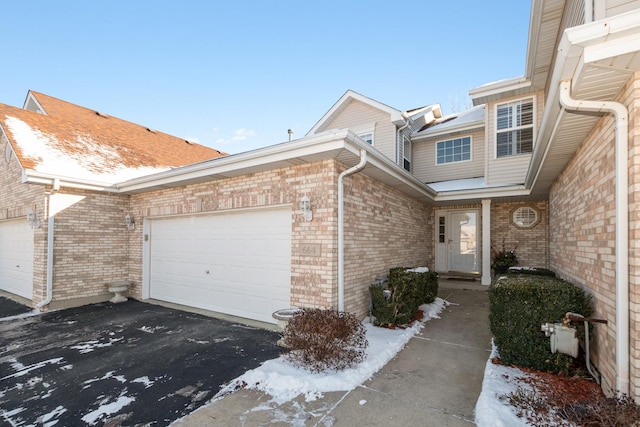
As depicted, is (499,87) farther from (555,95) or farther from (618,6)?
(555,95)

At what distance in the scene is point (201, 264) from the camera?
276 inches

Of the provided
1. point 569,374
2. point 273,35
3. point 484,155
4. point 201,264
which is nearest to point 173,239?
point 201,264

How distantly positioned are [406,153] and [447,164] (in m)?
1.58

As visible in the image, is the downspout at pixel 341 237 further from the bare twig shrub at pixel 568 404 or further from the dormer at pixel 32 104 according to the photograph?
the dormer at pixel 32 104


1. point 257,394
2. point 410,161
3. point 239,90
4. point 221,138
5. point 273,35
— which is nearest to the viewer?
point 257,394

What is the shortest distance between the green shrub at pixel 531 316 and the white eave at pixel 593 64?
2028 millimetres

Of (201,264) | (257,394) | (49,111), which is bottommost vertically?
(257,394)

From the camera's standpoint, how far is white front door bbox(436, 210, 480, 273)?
10.3 metres

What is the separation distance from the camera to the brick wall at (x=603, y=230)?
2.47 metres

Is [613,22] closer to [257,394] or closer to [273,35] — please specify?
[257,394]

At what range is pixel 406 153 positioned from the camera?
11.2 metres

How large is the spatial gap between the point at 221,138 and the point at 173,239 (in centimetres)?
1195

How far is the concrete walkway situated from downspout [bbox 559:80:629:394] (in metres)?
1.31

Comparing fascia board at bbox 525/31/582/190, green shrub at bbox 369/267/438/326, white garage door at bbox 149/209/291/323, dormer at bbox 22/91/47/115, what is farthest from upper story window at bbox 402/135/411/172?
dormer at bbox 22/91/47/115
